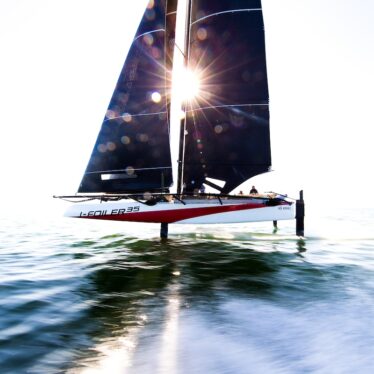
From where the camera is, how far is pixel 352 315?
24.0 ft

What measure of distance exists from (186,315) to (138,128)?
34.8 feet

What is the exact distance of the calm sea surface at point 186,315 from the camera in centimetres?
530

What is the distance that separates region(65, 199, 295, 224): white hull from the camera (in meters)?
15.7

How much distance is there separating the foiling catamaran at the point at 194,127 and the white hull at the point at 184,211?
0.05 meters

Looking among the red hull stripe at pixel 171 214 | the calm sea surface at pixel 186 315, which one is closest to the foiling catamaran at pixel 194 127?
the red hull stripe at pixel 171 214

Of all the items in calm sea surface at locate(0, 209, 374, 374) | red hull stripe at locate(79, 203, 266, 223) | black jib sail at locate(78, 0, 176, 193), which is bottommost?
calm sea surface at locate(0, 209, 374, 374)

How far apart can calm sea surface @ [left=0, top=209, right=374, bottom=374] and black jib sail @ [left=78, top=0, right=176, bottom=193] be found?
4.20 metres

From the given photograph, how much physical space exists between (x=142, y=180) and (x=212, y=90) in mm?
5695

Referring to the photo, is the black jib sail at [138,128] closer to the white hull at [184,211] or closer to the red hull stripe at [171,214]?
the white hull at [184,211]

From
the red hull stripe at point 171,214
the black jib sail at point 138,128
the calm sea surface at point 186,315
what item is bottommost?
the calm sea surface at point 186,315

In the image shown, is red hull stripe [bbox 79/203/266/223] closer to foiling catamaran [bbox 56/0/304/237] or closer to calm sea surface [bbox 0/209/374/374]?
foiling catamaran [bbox 56/0/304/237]

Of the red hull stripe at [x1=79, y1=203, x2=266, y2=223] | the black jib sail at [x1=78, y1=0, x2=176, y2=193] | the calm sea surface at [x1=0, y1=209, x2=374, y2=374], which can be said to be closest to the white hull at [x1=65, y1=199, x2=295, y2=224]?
the red hull stripe at [x1=79, y1=203, x2=266, y2=223]

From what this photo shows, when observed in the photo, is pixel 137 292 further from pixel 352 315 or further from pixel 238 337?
pixel 352 315

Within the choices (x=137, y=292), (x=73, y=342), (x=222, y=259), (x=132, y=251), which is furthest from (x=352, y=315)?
(x=132, y=251)
